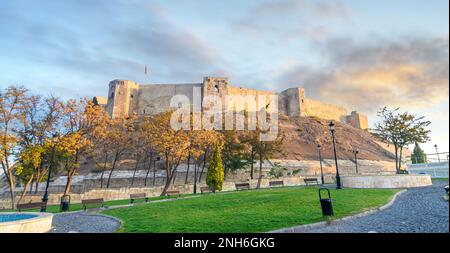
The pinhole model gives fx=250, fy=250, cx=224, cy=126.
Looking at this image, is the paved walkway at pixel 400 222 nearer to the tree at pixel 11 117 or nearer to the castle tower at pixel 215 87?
the tree at pixel 11 117

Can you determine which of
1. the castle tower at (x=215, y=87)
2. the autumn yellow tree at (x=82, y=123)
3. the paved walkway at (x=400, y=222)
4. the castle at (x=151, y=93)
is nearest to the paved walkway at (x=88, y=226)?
the paved walkway at (x=400, y=222)

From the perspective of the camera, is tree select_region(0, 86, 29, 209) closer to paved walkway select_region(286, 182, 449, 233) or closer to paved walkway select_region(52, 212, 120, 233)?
paved walkway select_region(52, 212, 120, 233)

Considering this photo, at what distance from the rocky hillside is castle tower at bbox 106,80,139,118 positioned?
39867 mm

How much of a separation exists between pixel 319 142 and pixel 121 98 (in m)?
52.5

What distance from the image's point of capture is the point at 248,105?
7550 centimetres

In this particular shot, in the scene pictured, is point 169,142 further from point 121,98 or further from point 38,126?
point 121,98

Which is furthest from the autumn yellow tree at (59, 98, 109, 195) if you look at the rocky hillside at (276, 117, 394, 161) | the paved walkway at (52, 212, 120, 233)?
the rocky hillside at (276, 117, 394, 161)

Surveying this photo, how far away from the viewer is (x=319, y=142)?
212 feet

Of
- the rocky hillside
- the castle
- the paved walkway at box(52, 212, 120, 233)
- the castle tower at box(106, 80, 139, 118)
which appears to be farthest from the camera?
the castle

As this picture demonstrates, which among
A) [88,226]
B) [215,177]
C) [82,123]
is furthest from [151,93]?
[88,226]

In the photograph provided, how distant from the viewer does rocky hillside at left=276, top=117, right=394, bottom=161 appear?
57.0 meters

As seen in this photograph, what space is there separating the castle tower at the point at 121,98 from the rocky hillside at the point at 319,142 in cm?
3987
